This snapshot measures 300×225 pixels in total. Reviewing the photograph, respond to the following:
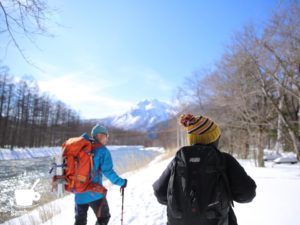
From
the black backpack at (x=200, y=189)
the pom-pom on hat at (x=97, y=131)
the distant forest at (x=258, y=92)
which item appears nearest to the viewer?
the black backpack at (x=200, y=189)

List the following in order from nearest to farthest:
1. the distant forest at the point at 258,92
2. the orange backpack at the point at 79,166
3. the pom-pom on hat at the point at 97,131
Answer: the orange backpack at the point at 79,166 < the pom-pom on hat at the point at 97,131 < the distant forest at the point at 258,92

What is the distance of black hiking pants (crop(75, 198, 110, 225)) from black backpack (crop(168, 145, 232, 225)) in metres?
1.77

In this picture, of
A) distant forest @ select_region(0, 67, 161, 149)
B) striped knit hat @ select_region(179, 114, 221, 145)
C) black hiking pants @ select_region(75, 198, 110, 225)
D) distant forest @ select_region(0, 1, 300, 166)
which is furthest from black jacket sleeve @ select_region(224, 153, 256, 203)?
distant forest @ select_region(0, 67, 161, 149)

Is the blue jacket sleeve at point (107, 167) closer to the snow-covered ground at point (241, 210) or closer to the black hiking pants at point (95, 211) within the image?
the black hiking pants at point (95, 211)

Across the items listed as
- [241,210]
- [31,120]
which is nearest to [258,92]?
[241,210]

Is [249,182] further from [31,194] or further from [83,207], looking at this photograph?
[31,194]

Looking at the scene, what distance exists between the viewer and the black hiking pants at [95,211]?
372 cm

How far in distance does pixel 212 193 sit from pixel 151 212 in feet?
14.4

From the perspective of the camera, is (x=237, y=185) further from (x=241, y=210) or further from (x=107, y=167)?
(x=241, y=210)

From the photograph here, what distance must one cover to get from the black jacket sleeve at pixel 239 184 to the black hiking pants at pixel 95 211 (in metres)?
2.09

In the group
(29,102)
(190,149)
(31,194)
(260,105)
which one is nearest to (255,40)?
(260,105)

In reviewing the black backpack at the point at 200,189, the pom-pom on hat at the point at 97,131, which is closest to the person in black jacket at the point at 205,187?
the black backpack at the point at 200,189

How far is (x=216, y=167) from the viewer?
6.98ft

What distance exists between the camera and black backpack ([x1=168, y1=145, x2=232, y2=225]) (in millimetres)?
2098
